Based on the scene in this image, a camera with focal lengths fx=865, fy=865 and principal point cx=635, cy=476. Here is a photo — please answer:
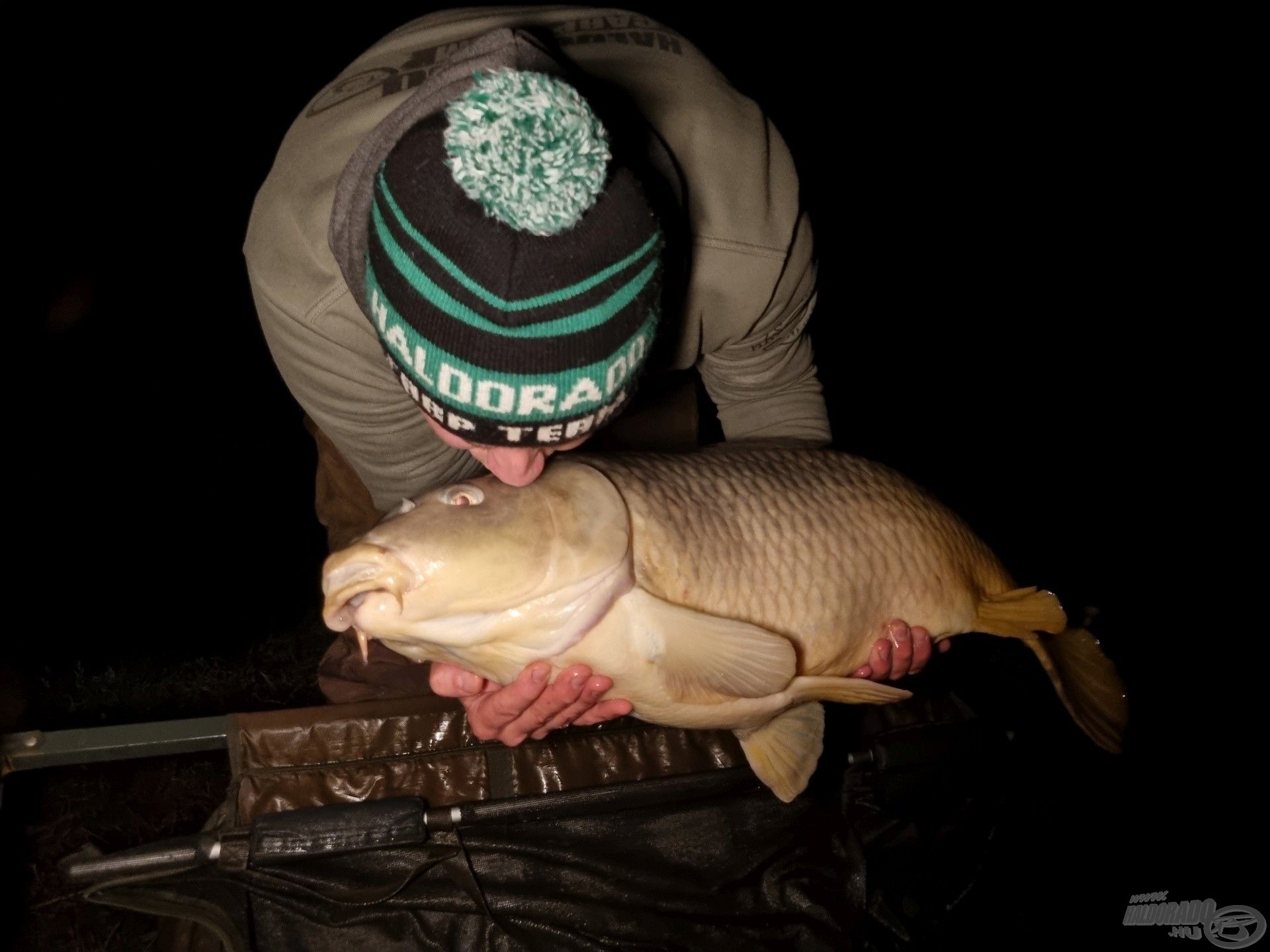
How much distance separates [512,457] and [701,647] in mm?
359

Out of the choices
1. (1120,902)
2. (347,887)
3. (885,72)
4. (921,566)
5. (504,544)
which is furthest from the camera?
(885,72)

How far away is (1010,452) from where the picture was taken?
11.5 ft

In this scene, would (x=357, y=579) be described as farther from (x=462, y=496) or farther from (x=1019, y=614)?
(x=1019, y=614)

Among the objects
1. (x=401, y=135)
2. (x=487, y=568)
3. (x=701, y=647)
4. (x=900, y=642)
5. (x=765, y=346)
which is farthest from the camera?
(x=765, y=346)

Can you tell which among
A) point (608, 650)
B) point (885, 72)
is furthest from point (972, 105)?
point (608, 650)

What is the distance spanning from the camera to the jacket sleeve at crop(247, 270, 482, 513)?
1.23m

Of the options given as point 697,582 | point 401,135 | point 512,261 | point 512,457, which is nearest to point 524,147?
point 512,261

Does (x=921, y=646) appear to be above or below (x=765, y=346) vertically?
below

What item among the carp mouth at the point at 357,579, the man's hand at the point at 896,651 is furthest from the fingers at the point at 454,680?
the man's hand at the point at 896,651

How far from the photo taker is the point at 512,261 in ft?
2.68

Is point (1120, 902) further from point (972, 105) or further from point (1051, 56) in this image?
point (1051, 56)

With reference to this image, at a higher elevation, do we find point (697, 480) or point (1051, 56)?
point (1051, 56)

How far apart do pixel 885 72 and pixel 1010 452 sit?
2315 millimetres

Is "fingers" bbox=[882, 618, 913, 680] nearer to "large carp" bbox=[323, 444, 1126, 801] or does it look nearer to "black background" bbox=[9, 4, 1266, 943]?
"large carp" bbox=[323, 444, 1126, 801]
